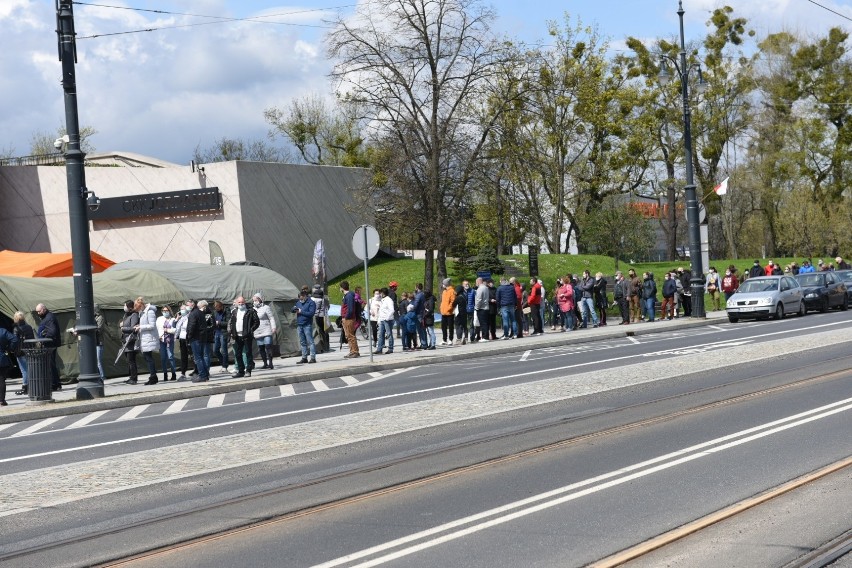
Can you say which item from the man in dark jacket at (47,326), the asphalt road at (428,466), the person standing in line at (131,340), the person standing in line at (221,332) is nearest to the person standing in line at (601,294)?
the person standing in line at (221,332)

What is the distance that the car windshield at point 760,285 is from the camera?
35688 millimetres

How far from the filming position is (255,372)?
24.4 meters

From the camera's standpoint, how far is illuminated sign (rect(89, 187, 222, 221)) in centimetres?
4394

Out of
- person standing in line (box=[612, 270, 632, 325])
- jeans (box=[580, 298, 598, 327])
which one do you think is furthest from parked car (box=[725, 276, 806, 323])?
jeans (box=[580, 298, 598, 327])

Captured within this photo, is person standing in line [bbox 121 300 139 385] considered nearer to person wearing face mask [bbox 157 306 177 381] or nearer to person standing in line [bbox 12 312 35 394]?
person wearing face mask [bbox 157 306 177 381]

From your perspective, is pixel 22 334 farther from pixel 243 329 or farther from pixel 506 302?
pixel 506 302

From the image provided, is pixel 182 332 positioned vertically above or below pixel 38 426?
above

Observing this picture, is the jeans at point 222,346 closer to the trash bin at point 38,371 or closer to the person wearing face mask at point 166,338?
the person wearing face mask at point 166,338

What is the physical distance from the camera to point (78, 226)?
2023 cm

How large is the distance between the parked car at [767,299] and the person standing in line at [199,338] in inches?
724

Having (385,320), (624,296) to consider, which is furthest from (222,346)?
(624,296)

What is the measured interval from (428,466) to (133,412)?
30.8 ft

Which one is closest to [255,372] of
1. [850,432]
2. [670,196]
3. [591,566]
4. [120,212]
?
[850,432]

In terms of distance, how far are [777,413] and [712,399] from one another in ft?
5.34
